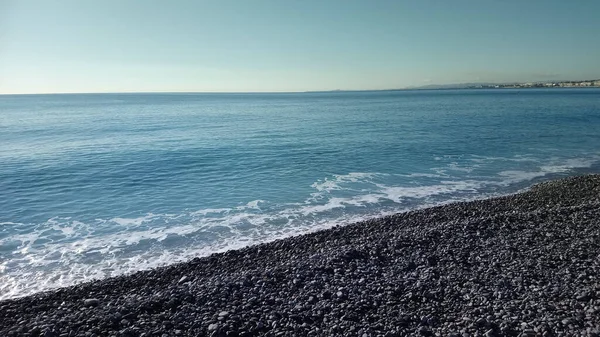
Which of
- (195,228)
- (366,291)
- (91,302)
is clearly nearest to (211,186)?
(195,228)

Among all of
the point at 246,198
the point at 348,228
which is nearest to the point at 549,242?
the point at 348,228

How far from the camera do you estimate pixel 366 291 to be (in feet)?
29.3

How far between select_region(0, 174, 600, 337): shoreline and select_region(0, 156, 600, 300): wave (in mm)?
1887

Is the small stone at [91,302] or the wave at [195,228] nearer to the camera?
the small stone at [91,302]

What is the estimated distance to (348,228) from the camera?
1468 centimetres

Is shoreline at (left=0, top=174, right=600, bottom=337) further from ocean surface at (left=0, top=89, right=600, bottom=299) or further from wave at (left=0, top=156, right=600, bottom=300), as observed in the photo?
ocean surface at (left=0, top=89, right=600, bottom=299)

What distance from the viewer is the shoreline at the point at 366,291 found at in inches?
303

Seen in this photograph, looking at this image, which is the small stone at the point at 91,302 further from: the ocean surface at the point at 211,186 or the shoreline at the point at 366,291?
the ocean surface at the point at 211,186

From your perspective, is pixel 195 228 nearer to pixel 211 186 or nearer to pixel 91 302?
pixel 91 302

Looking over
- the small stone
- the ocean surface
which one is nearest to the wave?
the ocean surface

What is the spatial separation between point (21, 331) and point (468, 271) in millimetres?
11217

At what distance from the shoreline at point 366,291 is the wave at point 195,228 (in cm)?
189

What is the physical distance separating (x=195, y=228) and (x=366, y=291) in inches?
384

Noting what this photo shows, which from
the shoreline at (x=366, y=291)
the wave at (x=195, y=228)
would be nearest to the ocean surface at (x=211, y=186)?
the wave at (x=195, y=228)
